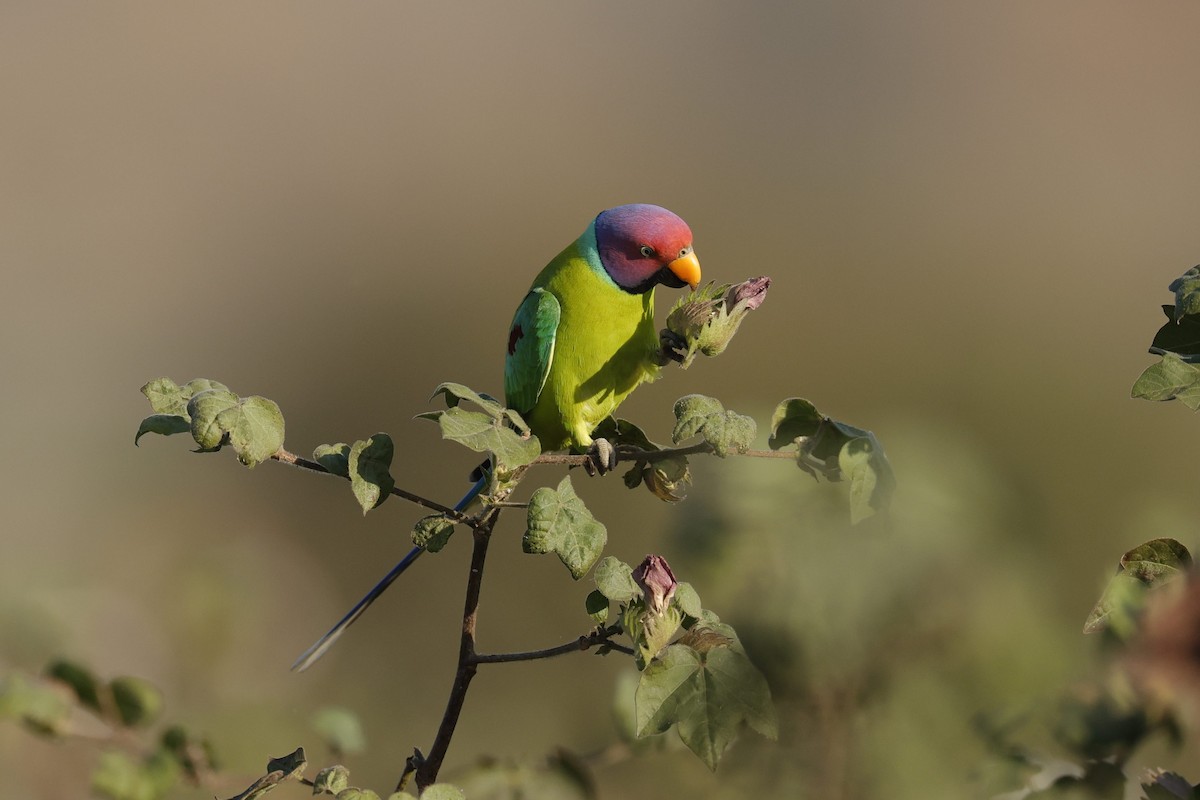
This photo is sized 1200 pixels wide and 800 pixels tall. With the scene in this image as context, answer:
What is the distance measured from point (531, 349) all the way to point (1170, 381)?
0.82 m

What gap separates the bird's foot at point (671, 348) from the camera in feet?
3.37

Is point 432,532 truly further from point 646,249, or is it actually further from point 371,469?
point 646,249

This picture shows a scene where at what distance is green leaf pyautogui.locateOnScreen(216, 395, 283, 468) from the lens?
2.19 feet

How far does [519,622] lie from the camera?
9.29 ft

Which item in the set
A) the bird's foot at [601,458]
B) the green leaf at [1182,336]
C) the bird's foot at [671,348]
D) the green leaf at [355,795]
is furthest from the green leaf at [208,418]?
the green leaf at [1182,336]

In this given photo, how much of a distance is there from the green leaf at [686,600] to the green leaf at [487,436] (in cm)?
14

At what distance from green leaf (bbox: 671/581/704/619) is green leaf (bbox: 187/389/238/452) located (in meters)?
0.31

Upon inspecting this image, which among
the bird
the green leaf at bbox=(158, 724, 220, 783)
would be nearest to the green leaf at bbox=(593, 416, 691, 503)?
the bird

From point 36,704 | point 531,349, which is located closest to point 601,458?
point 531,349

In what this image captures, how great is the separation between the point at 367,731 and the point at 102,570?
1.53 metres

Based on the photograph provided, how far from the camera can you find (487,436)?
2.41 feet

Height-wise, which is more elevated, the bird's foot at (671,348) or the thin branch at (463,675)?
the bird's foot at (671,348)

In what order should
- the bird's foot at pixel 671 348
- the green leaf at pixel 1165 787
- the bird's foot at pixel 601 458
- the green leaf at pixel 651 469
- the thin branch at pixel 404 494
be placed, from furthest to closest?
the bird's foot at pixel 671 348 → the bird's foot at pixel 601 458 → the green leaf at pixel 651 469 → the thin branch at pixel 404 494 → the green leaf at pixel 1165 787

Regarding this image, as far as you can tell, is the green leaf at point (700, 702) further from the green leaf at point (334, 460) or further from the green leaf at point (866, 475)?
the green leaf at point (334, 460)
